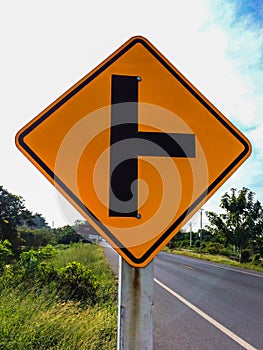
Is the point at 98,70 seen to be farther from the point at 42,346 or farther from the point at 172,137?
the point at 42,346

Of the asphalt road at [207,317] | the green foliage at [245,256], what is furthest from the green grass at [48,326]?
the green foliage at [245,256]

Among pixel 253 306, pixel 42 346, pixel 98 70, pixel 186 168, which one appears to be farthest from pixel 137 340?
pixel 253 306

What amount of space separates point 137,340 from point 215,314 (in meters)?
6.18

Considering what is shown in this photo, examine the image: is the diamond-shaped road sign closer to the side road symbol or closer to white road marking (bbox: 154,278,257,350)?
the side road symbol

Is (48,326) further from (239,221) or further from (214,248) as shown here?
(214,248)

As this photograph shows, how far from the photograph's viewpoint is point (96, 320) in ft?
16.1

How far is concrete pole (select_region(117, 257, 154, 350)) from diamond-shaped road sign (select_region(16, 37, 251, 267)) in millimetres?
98

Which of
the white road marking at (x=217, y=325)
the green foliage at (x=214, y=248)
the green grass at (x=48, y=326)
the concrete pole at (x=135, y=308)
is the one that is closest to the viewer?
the concrete pole at (x=135, y=308)

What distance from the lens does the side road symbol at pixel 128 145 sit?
5.03 ft

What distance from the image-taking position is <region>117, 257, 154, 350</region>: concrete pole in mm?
1500

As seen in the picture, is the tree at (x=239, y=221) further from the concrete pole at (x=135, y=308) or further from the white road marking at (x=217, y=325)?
the concrete pole at (x=135, y=308)

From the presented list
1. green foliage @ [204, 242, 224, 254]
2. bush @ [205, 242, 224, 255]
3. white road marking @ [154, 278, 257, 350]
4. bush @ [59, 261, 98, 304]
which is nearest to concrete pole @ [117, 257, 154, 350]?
white road marking @ [154, 278, 257, 350]

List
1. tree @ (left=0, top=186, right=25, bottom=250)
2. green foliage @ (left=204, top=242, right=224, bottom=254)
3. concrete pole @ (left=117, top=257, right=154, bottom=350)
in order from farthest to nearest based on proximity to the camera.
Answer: green foliage @ (left=204, top=242, right=224, bottom=254)
tree @ (left=0, top=186, right=25, bottom=250)
concrete pole @ (left=117, top=257, right=154, bottom=350)

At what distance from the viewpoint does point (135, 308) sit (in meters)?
1.53
